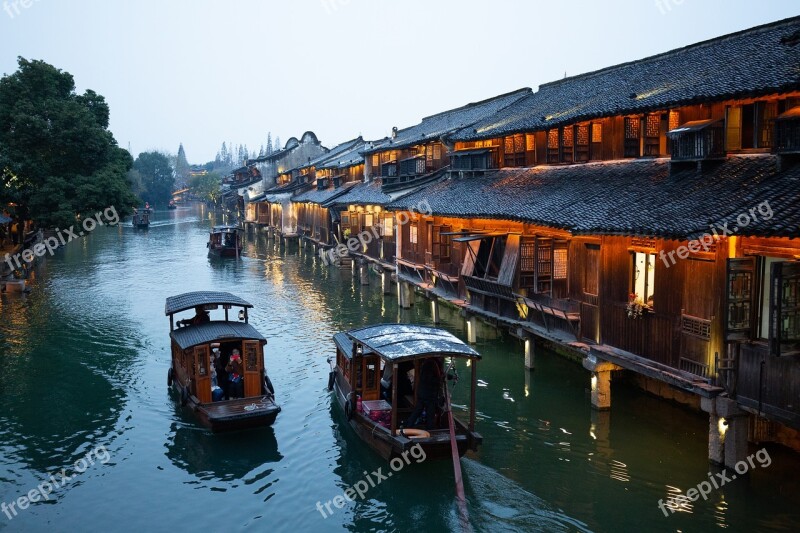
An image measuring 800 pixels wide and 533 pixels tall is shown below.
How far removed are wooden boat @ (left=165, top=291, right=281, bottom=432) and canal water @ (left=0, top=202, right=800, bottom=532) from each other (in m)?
0.84

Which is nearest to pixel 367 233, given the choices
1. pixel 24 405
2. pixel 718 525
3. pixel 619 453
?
pixel 24 405

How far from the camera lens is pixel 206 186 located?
543 ft

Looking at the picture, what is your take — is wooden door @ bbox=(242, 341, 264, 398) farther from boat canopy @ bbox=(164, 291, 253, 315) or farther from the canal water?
boat canopy @ bbox=(164, 291, 253, 315)

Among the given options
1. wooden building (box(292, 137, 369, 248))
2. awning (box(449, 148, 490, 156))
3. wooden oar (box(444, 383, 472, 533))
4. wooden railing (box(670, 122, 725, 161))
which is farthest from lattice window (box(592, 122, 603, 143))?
wooden building (box(292, 137, 369, 248))

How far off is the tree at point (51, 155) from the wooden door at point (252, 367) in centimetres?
2733

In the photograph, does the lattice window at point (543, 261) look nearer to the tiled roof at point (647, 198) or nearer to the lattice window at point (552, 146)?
the tiled roof at point (647, 198)

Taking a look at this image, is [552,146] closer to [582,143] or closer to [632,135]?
[582,143]

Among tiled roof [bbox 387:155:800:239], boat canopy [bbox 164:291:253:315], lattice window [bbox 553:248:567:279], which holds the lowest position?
boat canopy [bbox 164:291:253:315]

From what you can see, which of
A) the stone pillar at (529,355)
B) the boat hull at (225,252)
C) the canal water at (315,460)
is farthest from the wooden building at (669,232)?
the boat hull at (225,252)

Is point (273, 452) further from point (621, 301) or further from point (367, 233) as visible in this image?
point (367, 233)

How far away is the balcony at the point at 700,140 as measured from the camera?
1788 centimetres

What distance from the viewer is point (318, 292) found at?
43.2 metres

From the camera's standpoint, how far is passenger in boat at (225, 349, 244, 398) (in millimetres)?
20016

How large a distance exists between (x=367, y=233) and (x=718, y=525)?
34637mm
